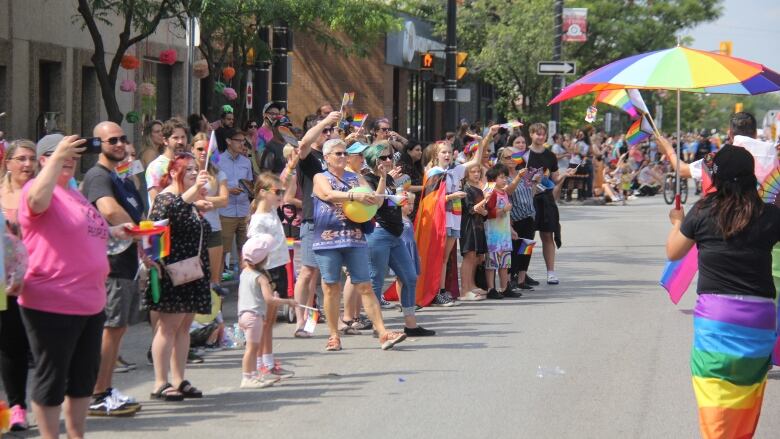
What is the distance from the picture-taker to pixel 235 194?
12.5 metres

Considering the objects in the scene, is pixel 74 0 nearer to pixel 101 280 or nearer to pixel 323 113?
pixel 323 113

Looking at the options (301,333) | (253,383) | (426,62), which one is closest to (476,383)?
(253,383)

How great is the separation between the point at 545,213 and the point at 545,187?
0.33m

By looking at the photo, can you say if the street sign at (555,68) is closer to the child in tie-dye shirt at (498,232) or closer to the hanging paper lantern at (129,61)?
the hanging paper lantern at (129,61)

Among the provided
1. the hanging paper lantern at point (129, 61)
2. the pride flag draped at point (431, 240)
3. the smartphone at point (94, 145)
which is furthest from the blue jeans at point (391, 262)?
the hanging paper lantern at point (129, 61)

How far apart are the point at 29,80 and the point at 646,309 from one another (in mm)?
10031

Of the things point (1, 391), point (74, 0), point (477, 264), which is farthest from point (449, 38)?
point (1, 391)

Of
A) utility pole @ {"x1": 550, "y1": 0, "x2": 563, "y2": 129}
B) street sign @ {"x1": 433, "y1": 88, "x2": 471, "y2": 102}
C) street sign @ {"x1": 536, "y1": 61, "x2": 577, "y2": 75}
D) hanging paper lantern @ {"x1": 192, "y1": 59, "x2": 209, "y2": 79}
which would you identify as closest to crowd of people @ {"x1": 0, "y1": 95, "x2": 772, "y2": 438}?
hanging paper lantern @ {"x1": 192, "y1": 59, "x2": 209, "y2": 79}

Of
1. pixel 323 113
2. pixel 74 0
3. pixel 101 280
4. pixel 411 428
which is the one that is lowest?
pixel 411 428

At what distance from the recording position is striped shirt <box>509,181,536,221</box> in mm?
14461

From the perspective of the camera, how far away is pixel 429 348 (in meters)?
10.4

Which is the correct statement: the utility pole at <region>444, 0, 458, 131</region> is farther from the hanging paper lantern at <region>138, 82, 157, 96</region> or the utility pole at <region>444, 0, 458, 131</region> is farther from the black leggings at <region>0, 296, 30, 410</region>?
the black leggings at <region>0, 296, 30, 410</region>

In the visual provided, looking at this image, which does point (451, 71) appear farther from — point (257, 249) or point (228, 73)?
point (257, 249)

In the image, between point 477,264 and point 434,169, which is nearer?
point 434,169
